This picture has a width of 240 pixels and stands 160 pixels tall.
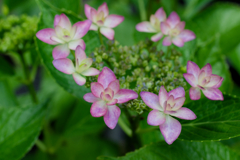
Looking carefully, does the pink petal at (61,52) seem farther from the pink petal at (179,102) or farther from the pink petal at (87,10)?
the pink petal at (179,102)

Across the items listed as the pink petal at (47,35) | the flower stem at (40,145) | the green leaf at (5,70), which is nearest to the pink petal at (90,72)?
the pink petal at (47,35)

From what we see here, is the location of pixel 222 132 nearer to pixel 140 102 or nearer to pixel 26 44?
pixel 140 102

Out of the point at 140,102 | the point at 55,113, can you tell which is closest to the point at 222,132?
the point at 140,102

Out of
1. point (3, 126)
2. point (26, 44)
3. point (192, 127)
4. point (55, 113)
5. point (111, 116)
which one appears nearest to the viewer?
point (111, 116)

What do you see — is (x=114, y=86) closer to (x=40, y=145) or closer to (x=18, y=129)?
(x=18, y=129)

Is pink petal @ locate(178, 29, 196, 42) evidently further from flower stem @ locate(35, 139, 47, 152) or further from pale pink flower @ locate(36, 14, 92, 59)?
flower stem @ locate(35, 139, 47, 152)

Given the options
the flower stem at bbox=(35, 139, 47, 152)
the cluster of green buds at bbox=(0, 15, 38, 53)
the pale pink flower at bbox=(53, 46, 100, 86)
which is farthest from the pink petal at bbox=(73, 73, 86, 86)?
the flower stem at bbox=(35, 139, 47, 152)
